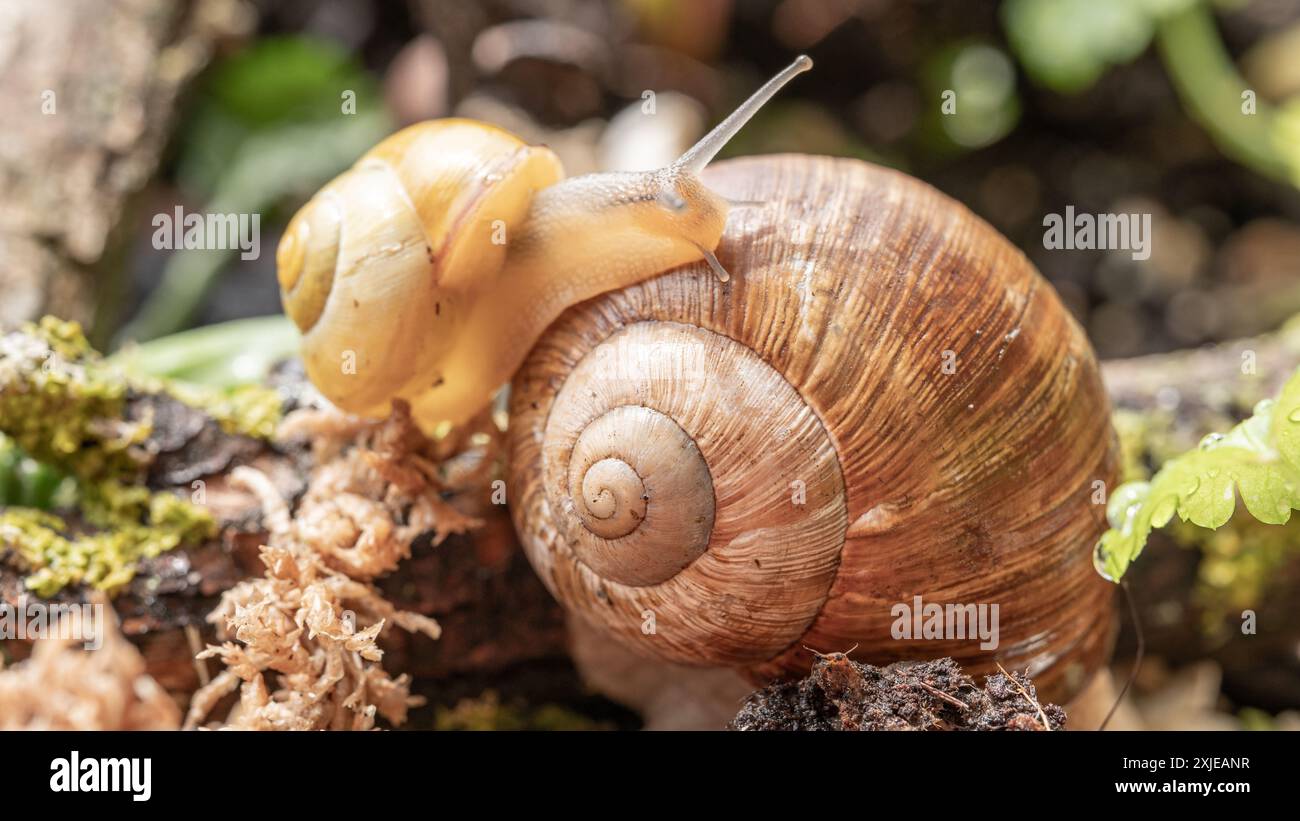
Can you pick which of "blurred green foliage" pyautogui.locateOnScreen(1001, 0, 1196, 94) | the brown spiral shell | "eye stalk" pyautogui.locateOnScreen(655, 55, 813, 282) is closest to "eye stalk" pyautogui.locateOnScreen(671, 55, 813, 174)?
"eye stalk" pyautogui.locateOnScreen(655, 55, 813, 282)

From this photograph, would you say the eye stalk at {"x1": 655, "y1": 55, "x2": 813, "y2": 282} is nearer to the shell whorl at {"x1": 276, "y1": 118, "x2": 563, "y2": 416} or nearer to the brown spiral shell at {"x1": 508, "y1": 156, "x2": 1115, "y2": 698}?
the brown spiral shell at {"x1": 508, "y1": 156, "x2": 1115, "y2": 698}

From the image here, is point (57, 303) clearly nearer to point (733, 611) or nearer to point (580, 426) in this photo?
point (580, 426)

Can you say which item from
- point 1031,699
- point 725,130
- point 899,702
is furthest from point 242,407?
point 1031,699

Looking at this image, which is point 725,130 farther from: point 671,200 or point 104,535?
point 104,535

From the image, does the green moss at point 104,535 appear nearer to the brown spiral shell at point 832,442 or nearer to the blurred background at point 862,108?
the brown spiral shell at point 832,442
